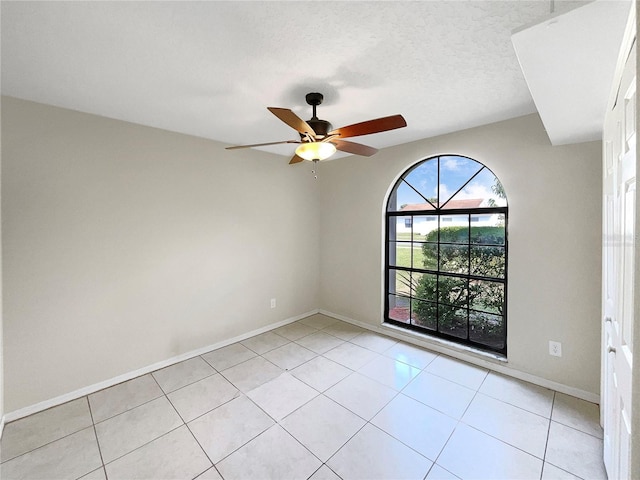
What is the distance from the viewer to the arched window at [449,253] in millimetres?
2613

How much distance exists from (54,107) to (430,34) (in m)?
2.83

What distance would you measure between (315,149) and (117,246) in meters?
2.05

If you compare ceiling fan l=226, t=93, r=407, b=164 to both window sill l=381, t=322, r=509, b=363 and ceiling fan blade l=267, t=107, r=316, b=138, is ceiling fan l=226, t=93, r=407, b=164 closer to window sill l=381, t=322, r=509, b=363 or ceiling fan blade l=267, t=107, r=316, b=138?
ceiling fan blade l=267, t=107, r=316, b=138

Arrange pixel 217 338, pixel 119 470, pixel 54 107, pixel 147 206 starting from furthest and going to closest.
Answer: pixel 217 338
pixel 147 206
pixel 54 107
pixel 119 470

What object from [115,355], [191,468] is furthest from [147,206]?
[191,468]

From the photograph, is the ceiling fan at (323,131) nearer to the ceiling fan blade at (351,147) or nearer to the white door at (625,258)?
the ceiling fan blade at (351,147)

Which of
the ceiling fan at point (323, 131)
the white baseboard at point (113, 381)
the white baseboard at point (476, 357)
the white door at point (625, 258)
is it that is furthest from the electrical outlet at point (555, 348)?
the white baseboard at point (113, 381)

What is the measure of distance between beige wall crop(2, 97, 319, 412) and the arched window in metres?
1.80

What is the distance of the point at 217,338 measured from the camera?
9.94 feet

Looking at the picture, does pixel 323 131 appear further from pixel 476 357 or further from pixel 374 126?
pixel 476 357

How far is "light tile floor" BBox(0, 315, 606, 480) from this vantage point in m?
1.51

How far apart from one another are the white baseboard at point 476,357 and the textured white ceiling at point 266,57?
2.35 m

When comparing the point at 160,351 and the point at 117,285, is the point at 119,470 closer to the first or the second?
the point at 160,351

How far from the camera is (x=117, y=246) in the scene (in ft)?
7.70
